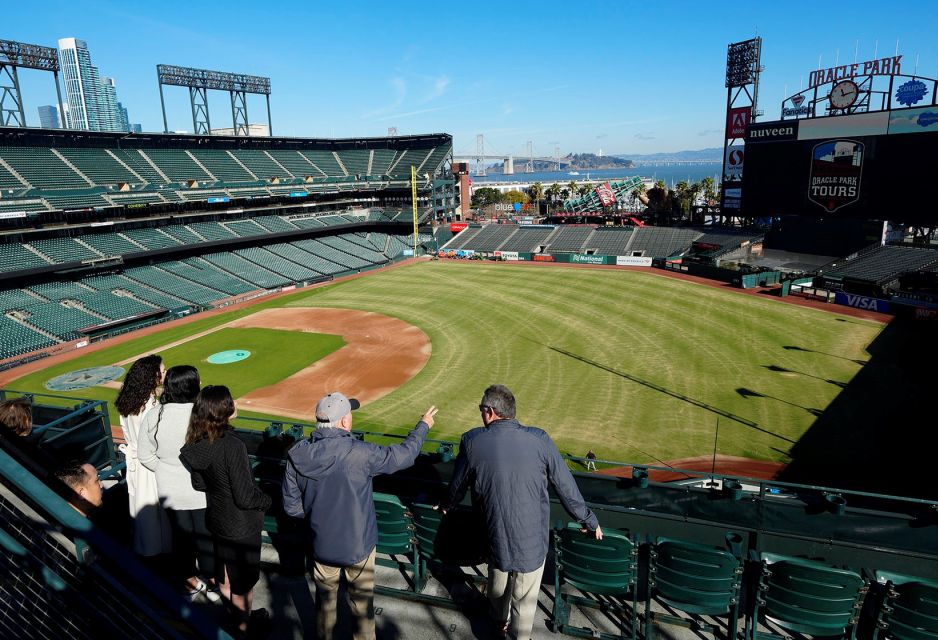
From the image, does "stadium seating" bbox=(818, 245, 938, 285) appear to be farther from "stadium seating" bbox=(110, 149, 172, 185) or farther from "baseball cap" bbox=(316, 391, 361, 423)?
"stadium seating" bbox=(110, 149, 172, 185)

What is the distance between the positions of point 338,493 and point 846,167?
5125cm

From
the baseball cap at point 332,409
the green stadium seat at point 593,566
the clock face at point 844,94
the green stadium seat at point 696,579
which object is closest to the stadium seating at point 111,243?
the baseball cap at point 332,409

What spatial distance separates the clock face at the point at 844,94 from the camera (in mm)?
44625

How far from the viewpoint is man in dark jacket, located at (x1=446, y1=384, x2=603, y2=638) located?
15.7 feet

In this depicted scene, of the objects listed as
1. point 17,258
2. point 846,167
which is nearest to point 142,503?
point 17,258

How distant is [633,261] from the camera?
56000 mm

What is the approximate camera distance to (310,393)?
86.7 feet

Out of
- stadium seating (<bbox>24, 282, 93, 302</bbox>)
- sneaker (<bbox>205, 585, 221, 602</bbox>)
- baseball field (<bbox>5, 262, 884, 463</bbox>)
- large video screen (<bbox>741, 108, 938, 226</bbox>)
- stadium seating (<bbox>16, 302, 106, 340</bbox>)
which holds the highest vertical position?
large video screen (<bbox>741, 108, 938, 226</bbox>)

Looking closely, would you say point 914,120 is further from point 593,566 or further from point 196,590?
point 196,590

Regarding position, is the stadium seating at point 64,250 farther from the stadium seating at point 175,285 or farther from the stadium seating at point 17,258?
the stadium seating at point 175,285

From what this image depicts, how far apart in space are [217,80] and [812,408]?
249ft

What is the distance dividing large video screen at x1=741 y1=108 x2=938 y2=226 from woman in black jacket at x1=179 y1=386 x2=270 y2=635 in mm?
49166

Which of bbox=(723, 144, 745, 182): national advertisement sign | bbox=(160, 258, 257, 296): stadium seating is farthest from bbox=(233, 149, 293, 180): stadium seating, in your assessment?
bbox=(723, 144, 745, 182): national advertisement sign

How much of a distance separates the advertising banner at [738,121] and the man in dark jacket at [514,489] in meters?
62.3
